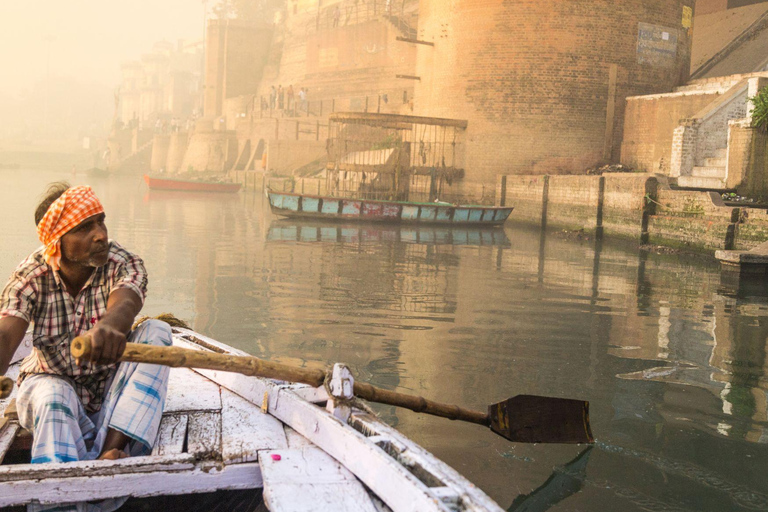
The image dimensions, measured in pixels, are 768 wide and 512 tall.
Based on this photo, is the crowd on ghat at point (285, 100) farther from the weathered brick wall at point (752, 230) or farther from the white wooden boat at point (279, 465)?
the white wooden boat at point (279, 465)

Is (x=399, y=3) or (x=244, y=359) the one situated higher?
(x=399, y=3)

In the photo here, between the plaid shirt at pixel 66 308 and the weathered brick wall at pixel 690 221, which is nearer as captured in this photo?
the plaid shirt at pixel 66 308

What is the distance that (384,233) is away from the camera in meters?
19.7

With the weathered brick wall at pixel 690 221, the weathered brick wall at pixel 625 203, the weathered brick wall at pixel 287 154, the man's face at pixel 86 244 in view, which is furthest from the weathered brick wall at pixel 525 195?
the man's face at pixel 86 244

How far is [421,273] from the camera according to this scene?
12.6 metres

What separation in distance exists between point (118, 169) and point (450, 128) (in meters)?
44.6

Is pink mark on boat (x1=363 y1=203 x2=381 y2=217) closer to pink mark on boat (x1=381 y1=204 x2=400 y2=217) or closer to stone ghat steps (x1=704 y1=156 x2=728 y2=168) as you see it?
pink mark on boat (x1=381 y1=204 x2=400 y2=217)

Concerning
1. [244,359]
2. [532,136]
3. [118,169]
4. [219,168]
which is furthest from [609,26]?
[118,169]

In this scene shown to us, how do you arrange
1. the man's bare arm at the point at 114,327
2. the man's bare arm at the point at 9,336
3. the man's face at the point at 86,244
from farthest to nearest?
the man's face at the point at 86,244 < the man's bare arm at the point at 9,336 < the man's bare arm at the point at 114,327

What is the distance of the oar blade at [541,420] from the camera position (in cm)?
408

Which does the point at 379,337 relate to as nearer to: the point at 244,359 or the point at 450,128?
the point at 244,359

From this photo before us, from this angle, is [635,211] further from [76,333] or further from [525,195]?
[76,333]

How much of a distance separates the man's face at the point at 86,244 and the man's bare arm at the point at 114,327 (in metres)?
0.17

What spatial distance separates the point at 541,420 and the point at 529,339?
3.44 meters
